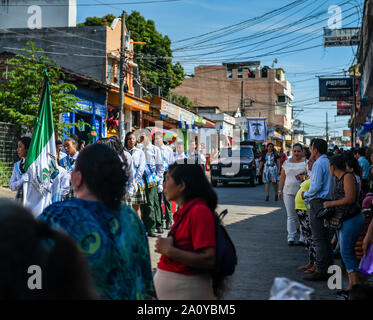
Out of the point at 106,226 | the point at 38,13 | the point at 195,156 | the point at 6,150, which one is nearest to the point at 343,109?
the point at 38,13

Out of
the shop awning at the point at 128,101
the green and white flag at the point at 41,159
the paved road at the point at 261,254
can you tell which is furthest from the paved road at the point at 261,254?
the shop awning at the point at 128,101

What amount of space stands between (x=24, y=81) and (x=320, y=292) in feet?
50.6

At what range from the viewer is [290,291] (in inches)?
66.7

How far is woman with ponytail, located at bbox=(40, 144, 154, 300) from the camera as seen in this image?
7.52 feet

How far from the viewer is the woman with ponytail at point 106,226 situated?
229 centimetres

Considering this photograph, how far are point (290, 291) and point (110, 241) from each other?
38.3 inches

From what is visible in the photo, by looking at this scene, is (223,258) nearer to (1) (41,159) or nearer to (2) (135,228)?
(2) (135,228)

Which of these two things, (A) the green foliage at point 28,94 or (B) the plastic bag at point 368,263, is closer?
(B) the plastic bag at point 368,263

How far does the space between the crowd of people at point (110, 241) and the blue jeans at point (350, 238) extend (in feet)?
9.65

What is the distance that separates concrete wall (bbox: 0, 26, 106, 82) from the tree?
1001cm

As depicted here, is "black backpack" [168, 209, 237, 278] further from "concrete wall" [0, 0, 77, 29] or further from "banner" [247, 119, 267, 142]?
"banner" [247, 119, 267, 142]

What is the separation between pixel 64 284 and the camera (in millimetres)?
1274

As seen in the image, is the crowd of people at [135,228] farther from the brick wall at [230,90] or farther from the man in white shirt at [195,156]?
the brick wall at [230,90]

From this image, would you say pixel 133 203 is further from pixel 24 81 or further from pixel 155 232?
pixel 24 81
